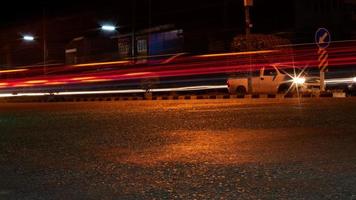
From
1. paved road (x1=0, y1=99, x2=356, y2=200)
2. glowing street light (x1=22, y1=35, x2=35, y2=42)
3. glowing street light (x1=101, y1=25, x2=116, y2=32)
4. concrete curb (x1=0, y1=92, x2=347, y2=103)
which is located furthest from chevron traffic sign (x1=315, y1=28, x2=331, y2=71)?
glowing street light (x1=22, y1=35, x2=35, y2=42)

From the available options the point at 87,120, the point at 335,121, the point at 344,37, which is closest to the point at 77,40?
the point at 344,37

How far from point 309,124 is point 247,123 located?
1229 mm

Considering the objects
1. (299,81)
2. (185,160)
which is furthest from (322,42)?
(185,160)

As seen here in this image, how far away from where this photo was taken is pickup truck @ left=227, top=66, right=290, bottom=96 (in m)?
27.9

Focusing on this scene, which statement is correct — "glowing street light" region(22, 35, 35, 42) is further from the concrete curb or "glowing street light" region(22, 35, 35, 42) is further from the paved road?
the paved road

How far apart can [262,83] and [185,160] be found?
21530mm

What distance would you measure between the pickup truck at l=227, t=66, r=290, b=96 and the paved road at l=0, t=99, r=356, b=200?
1515 cm

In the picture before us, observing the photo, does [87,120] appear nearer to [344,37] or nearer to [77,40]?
[344,37]

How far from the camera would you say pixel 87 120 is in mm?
14531

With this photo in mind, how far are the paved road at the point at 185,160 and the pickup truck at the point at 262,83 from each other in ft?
49.7

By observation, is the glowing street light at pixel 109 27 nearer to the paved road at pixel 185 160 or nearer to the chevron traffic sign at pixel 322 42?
the chevron traffic sign at pixel 322 42

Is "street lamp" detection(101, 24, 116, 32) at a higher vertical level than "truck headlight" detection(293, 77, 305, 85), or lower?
higher

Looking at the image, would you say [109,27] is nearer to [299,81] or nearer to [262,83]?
[262,83]

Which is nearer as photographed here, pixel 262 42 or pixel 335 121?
pixel 335 121
